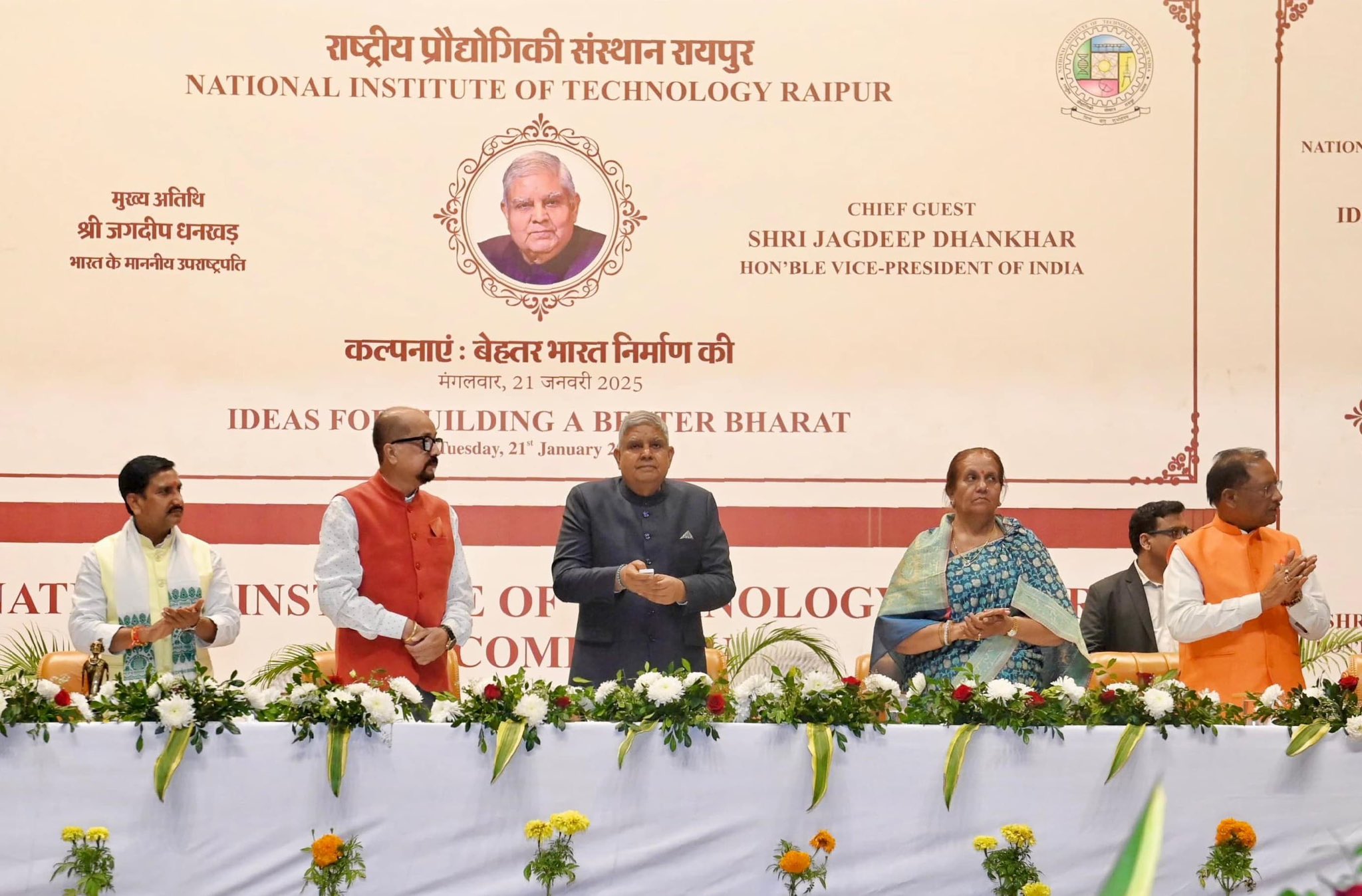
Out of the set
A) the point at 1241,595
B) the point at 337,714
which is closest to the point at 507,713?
the point at 337,714

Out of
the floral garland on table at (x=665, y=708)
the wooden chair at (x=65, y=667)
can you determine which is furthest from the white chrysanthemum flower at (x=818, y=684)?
the wooden chair at (x=65, y=667)

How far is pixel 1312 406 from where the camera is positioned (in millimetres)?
5000

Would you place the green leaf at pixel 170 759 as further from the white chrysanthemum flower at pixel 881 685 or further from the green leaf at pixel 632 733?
the white chrysanthemum flower at pixel 881 685

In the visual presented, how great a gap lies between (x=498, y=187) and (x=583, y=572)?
203 cm

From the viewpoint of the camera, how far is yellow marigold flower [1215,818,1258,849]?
2.70m

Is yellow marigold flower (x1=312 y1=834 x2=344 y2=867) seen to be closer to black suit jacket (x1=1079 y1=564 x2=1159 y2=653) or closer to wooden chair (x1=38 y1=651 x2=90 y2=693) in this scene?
wooden chair (x1=38 y1=651 x2=90 y2=693)

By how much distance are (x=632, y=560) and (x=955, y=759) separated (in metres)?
1.14

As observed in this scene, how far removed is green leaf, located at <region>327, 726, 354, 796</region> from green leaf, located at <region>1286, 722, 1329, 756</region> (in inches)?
74.4

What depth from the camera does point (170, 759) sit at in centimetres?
271

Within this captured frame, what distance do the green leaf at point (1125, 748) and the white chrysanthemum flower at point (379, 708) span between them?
1.45 meters

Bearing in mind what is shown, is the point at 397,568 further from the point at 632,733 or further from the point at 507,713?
the point at 632,733

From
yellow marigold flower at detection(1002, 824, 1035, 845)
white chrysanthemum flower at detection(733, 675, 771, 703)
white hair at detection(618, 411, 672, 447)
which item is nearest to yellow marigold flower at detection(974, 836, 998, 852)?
yellow marigold flower at detection(1002, 824, 1035, 845)

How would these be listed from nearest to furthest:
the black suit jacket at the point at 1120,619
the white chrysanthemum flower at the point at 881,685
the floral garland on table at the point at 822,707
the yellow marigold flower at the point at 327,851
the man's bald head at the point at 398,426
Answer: the yellow marigold flower at the point at 327,851
the floral garland on table at the point at 822,707
the white chrysanthemum flower at the point at 881,685
the man's bald head at the point at 398,426
the black suit jacket at the point at 1120,619

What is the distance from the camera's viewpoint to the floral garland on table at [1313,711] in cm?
277
